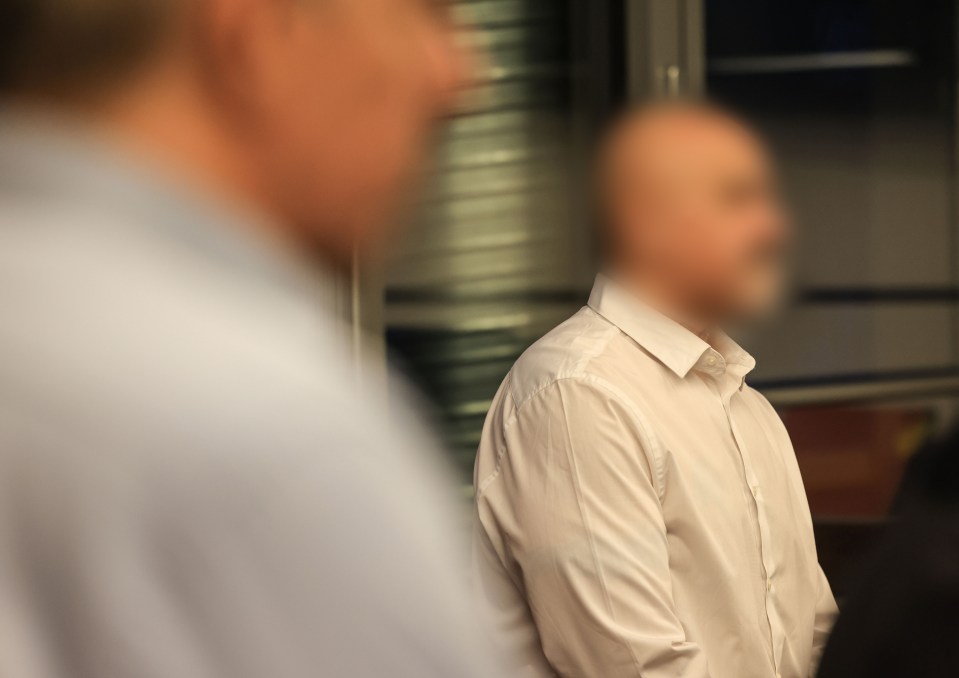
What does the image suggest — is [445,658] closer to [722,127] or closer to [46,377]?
[46,377]

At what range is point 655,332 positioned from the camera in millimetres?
1667

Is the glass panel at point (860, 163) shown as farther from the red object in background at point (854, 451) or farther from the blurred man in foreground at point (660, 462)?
the blurred man in foreground at point (660, 462)

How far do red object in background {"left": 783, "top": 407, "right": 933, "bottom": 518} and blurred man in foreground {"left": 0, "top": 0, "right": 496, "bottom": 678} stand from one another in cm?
283

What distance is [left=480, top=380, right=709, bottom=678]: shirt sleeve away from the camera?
4.82ft

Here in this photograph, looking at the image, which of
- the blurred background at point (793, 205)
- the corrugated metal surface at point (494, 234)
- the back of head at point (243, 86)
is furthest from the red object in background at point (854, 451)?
the back of head at point (243, 86)

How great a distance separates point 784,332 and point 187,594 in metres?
3.35

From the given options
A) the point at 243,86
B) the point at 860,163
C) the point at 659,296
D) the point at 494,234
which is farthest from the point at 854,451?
the point at 243,86

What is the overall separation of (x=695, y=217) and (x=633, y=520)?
0.39 metres

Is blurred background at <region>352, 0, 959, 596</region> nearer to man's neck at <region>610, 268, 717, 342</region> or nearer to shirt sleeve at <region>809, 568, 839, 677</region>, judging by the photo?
man's neck at <region>610, 268, 717, 342</region>

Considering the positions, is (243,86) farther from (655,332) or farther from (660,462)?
(655,332)

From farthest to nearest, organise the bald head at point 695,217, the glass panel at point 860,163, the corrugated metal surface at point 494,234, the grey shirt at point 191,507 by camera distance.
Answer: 1. the glass panel at point 860,163
2. the corrugated metal surface at point 494,234
3. the bald head at point 695,217
4. the grey shirt at point 191,507

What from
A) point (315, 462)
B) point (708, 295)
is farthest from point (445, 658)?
point (708, 295)

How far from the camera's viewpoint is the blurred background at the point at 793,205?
9.48ft

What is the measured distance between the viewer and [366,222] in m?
0.48
